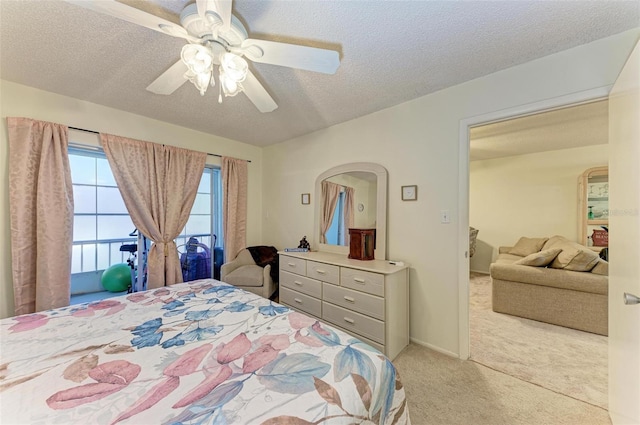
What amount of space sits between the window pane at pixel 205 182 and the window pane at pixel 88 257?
167 centimetres

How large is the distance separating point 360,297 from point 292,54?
6.43 feet

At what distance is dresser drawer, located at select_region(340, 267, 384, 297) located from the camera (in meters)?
2.06

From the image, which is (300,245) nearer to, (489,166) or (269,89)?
(269,89)

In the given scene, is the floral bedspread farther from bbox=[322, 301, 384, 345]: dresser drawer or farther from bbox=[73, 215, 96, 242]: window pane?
bbox=[73, 215, 96, 242]: window pane

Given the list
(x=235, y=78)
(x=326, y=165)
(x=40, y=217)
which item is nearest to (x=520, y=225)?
(x=326, y=165)

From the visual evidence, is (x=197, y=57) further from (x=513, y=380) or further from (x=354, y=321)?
(x=513, y=380)

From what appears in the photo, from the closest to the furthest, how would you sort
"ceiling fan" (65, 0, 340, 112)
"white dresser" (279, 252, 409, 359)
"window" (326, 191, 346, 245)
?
"ceiling fan" (65, 0, 340, 112)
"white dresser" (279, 252, 409, 359)
"window" (326, 191, 346, 245)

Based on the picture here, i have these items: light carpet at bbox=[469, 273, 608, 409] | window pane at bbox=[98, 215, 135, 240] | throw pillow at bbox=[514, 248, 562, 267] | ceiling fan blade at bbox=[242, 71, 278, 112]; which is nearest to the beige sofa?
throw pillow at bbox=[514, 248, 562, 267]

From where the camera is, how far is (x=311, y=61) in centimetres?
133

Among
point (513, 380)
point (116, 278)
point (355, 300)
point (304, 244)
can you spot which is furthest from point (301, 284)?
point (116, 278)

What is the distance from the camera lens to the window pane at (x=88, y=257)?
3.26 metres

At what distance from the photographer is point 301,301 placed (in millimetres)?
2725

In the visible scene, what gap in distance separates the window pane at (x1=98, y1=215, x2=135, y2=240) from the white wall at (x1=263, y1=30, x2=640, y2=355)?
314 cm

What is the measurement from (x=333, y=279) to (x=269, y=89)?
6.36 ft
